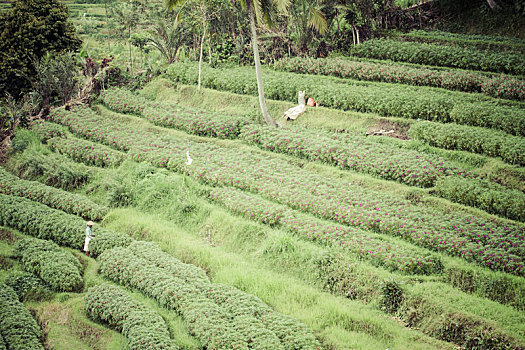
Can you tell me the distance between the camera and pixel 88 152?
69.9 feet

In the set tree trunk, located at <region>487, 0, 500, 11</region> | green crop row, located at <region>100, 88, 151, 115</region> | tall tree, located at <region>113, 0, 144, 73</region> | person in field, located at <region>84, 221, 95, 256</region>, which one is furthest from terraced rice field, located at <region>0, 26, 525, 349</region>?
tall tree, located at <region>113, 0, 144, 73</region>

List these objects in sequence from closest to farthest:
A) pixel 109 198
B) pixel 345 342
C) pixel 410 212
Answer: pixel 345 342 → pixel 410 212 → pixel 109 198

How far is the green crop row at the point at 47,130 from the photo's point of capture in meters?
23.2

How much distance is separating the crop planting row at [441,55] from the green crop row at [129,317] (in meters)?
16.2

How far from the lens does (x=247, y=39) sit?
1080 inches

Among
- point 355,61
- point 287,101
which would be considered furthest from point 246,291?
point 355,61

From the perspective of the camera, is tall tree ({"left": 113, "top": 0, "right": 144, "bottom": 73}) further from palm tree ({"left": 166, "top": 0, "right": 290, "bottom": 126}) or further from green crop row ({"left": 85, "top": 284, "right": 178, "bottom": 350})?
green crop row ({"left": 85, "top": 284, "right": 178, "bottom": 350})

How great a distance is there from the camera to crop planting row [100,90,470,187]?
16.1m

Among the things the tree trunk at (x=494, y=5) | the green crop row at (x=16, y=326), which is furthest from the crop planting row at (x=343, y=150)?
→ the tree trunk at (x=494, y=5)

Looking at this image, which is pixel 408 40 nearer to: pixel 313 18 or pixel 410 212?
pixel 313 18

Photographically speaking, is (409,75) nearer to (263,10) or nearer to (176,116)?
(263,10)

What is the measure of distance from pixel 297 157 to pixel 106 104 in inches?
470

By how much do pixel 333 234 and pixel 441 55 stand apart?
38.1 ft

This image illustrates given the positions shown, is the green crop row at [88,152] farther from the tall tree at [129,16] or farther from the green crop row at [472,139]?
the green crop row at [472,139]
